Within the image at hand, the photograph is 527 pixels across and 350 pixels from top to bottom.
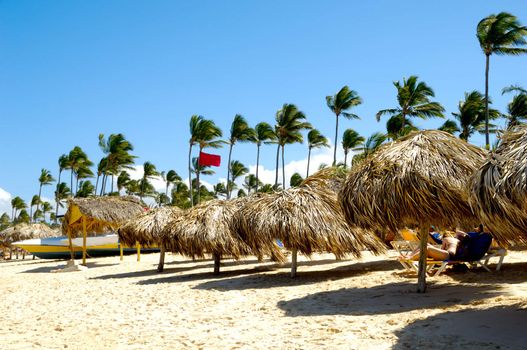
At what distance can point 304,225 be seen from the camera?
10.1 m

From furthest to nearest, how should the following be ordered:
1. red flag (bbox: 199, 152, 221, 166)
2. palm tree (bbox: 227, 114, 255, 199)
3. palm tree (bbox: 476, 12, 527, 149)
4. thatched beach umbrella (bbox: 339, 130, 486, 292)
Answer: palm tree (bbox: 227, 114, 255, 199) → red flag (bbox: 199, 152, 221, 166) → palm tree (bbox: 476, 12, 527, 149) → thatched beach umbrella (bbox: 339, 130, 486, 292)

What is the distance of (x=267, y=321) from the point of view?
21.2 ft

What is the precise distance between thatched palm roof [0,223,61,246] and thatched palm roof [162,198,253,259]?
81.4 ft

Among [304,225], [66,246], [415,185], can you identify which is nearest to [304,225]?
[304,225]

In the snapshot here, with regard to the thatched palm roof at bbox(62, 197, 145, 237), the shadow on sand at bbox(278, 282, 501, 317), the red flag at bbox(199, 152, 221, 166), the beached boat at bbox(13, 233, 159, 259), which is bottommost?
the beached boat at bbox(13, 233, 159, 259)

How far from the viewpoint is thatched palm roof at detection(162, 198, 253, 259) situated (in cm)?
1266

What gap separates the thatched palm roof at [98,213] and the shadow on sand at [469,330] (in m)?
16.9

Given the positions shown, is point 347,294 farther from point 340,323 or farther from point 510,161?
point 510,161

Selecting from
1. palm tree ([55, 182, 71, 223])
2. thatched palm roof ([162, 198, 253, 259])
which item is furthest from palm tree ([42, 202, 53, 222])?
thatched palm roof ([162, 198, 253, 259])

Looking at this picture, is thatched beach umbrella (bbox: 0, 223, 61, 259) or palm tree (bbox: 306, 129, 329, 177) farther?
palm tree (bbox: 306, 129, 329, 177)

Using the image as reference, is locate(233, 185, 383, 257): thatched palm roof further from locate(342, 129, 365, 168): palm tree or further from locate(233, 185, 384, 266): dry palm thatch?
locate(342, 129, 365, 168): palm tree

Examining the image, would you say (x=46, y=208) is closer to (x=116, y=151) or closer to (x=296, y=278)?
(x=116, y=151)

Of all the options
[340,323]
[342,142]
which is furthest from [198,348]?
[342,142]

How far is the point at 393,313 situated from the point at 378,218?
158cm
